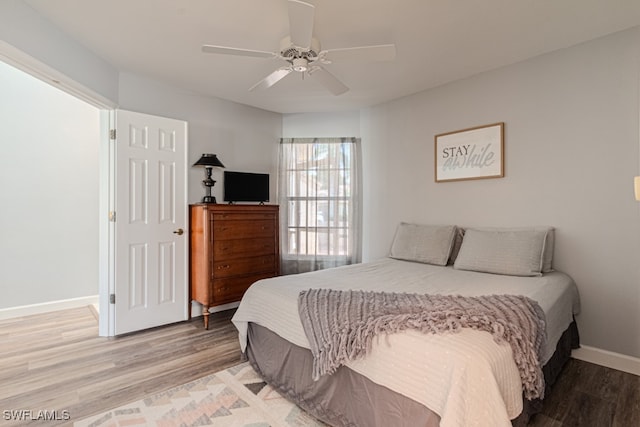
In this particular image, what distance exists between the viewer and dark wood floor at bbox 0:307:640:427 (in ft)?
5.79

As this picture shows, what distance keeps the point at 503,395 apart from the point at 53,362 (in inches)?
115

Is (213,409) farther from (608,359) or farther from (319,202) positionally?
(608,359)

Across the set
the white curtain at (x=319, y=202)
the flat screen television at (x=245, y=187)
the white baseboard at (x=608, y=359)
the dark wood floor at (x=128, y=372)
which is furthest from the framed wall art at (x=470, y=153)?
the flat screen television at (x=245, y=187)

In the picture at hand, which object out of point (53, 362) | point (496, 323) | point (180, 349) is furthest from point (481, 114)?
point (53, 362)

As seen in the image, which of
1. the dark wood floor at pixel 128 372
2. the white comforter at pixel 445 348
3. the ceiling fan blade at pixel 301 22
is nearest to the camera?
the white comforter at pixel 445 348

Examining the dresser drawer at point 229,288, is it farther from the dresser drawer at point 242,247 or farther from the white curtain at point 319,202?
the white curtain at point 319,202

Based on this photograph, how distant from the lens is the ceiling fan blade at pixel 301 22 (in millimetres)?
1472

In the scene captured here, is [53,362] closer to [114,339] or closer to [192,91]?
[114,339]

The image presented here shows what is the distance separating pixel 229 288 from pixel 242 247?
0.42 metres

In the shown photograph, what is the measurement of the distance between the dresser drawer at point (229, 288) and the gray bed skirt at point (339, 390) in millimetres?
919

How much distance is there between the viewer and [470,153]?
9.66ft

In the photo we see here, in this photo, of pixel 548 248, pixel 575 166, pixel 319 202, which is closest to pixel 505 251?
pixel 548 248

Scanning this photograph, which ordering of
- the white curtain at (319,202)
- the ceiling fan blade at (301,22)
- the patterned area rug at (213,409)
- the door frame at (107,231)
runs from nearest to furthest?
the ceiling fan blade at (301,22) → the patterned area rug at (213,409) → the door frame at (107,231) → the white curtain at (319,202)

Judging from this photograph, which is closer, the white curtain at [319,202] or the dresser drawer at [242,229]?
the dresser drawer at [242,229]
